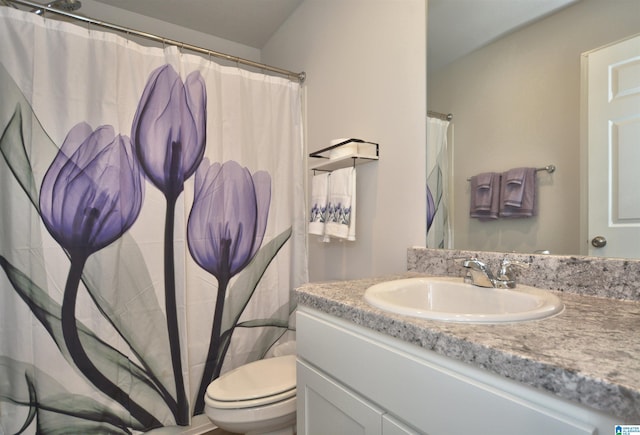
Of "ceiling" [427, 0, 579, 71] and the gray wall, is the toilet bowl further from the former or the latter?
"ceiling" [427, 0, 579, 71]

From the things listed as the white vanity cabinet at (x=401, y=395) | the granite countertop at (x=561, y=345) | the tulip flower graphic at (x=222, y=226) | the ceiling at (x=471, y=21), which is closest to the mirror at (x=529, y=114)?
the ceiling at (x=471, y=21)

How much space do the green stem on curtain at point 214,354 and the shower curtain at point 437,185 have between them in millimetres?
1042

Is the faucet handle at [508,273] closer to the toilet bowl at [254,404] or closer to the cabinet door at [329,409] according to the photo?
the cabinet door at [329,409]

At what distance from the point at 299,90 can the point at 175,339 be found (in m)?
1.54

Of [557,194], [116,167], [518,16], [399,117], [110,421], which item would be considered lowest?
[110,421]

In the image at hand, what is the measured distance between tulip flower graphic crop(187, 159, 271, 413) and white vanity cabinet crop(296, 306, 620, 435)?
772 millimetres

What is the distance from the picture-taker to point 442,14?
1250mm

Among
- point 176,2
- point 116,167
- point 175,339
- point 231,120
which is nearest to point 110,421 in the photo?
point 175,339

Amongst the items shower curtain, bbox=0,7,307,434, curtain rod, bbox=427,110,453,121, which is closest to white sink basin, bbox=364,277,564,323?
curtain rod, bbox=427,110,453,121

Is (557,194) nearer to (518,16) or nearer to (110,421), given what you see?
(518,16)

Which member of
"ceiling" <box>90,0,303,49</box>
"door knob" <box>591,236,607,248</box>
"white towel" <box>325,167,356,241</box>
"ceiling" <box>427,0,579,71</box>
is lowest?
"door knob" <box>591,236,607,248</box>

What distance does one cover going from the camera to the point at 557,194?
943 millimetres

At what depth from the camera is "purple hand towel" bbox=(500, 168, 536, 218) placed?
1.01m

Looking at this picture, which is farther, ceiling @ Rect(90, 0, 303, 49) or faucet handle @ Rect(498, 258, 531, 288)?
ceiling @ Rect(90, 0, 303, 49)
